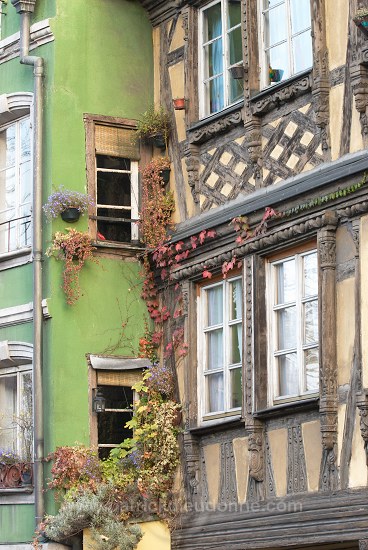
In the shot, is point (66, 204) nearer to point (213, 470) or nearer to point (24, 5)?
point (24, 5)

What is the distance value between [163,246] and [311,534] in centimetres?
381

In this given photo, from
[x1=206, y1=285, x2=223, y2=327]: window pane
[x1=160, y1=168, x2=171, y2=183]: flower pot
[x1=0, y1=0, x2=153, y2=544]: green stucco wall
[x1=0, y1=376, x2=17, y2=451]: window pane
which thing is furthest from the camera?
[x1=0, y1=376, x2=17, y2=451]: window pane

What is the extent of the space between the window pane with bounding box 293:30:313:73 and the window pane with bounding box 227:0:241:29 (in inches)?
44.9

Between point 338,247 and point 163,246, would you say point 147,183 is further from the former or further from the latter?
point 338,247

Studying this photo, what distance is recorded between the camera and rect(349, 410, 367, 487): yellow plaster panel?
1245cm

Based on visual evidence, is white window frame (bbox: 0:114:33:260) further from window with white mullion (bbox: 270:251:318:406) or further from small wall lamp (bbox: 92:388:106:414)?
window with white mullion (bbox: 270:251:318:406)

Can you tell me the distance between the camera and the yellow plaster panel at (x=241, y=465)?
13898mm

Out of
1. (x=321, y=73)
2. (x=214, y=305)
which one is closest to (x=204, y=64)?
(x=321, y=73)

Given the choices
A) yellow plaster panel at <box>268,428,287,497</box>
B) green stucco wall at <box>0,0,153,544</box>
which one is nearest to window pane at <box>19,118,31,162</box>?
green stucco wall at <box>0,0,153,544</box>

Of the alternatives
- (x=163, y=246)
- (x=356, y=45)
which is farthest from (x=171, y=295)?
(x=356, y=45)

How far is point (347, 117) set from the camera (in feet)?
43.3

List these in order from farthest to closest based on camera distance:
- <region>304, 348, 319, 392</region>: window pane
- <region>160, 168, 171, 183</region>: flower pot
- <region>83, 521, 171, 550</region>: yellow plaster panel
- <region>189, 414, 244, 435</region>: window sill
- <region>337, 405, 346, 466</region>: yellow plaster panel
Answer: <region>160, 168, 171, 183</region>: flower pot → <region>83, 521, 171, 550</region>: yellow plaster panel → <region>189, 414, 244, 435</region>: window sill → <region>304, 348, 319, 392</region>: window pane → <region>337, 405, 346, 466</region>: yellow plaster panel

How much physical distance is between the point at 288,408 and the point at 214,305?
6.45 feet

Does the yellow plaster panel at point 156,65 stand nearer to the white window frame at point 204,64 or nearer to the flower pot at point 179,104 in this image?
the flower pot at point 179,104
